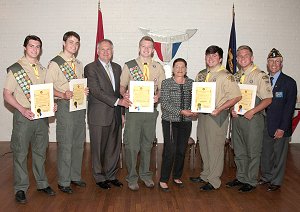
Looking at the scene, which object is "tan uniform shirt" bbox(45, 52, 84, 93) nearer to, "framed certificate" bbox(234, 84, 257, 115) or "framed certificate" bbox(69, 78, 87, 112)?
"framed certificate" bbox(69, 78, 87, 112)

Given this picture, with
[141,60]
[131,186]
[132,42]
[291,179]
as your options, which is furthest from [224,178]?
[132,42]

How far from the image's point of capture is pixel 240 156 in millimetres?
3633

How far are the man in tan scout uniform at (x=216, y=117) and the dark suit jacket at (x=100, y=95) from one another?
1050mm

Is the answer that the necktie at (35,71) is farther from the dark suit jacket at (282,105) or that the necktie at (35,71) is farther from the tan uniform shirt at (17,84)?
the dark suit jacket at (282,105)

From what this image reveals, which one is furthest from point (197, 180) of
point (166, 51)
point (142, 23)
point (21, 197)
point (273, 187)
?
point (142, 23)

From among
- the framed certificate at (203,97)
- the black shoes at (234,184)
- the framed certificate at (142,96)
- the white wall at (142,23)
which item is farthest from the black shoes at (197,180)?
the white wall at (142,23)

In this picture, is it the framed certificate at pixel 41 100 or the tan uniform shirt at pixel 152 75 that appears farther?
the tan uniform shirt at pixel 152 75

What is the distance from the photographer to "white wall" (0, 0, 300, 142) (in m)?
5.59

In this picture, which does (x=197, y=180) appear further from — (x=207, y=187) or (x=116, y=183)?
(x=116, y=183)

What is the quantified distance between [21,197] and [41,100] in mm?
1052

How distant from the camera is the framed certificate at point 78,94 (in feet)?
10.7

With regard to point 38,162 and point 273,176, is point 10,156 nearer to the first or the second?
point 38,162

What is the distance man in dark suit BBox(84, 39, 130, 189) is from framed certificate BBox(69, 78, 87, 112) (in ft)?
0.33

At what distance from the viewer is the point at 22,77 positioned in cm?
300
